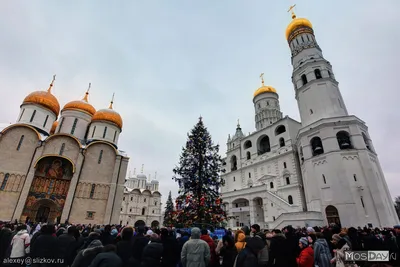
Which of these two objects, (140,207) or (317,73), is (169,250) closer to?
(317,73)

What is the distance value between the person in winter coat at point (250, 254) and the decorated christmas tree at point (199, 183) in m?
9.80

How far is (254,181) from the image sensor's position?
3419cm

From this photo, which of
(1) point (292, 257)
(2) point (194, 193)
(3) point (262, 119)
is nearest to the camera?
(1) point (292, 257)

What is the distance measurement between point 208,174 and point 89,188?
618 inches

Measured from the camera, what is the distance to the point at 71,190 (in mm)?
21062

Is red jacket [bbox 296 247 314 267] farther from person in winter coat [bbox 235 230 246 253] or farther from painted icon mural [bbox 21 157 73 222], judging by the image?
painted icon mural [bbox 21 157 73 222]

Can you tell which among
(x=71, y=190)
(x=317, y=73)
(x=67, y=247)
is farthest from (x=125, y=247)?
(x=317, y=73)

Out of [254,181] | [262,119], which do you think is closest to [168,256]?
[254,181]

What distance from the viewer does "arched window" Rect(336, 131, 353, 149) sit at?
21.5m

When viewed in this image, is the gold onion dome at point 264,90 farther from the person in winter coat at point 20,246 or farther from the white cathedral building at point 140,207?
the person in winter coat at point 20,246

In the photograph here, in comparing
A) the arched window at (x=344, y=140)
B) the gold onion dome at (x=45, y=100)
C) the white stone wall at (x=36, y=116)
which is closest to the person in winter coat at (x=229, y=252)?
the arched window at (x=344, y=140)

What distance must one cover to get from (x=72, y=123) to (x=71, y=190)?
1130 cm

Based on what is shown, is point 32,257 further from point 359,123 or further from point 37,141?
point 359,123

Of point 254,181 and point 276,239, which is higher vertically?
point 254,181
